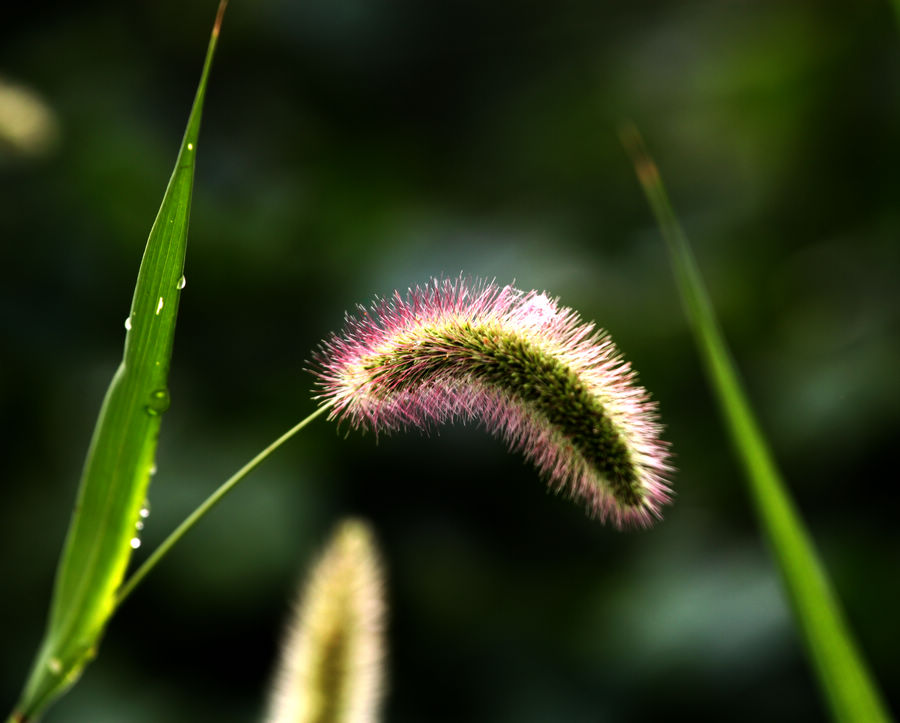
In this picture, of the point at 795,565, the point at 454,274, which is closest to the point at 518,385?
the point at 795,565

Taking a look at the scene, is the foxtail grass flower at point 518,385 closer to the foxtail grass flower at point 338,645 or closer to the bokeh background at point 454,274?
the foxtail grass flower at point 338,645

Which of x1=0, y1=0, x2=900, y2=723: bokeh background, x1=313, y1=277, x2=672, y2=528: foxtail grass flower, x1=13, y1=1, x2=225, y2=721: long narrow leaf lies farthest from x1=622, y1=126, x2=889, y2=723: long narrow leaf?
x1=0, y1=0, x2=900, y2=723: bokeh background

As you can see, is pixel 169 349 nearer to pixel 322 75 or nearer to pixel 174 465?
pixel 174 465

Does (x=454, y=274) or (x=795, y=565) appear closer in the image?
(x=795, y=565)

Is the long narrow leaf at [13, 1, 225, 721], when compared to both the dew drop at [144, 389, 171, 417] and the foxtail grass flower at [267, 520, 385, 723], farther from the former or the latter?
the foxtail grass flower at [267, 520, 385, 723]

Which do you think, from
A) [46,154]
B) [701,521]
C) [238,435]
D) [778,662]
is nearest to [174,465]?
[238,435]

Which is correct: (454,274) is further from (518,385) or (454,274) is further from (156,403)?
(156,403)
